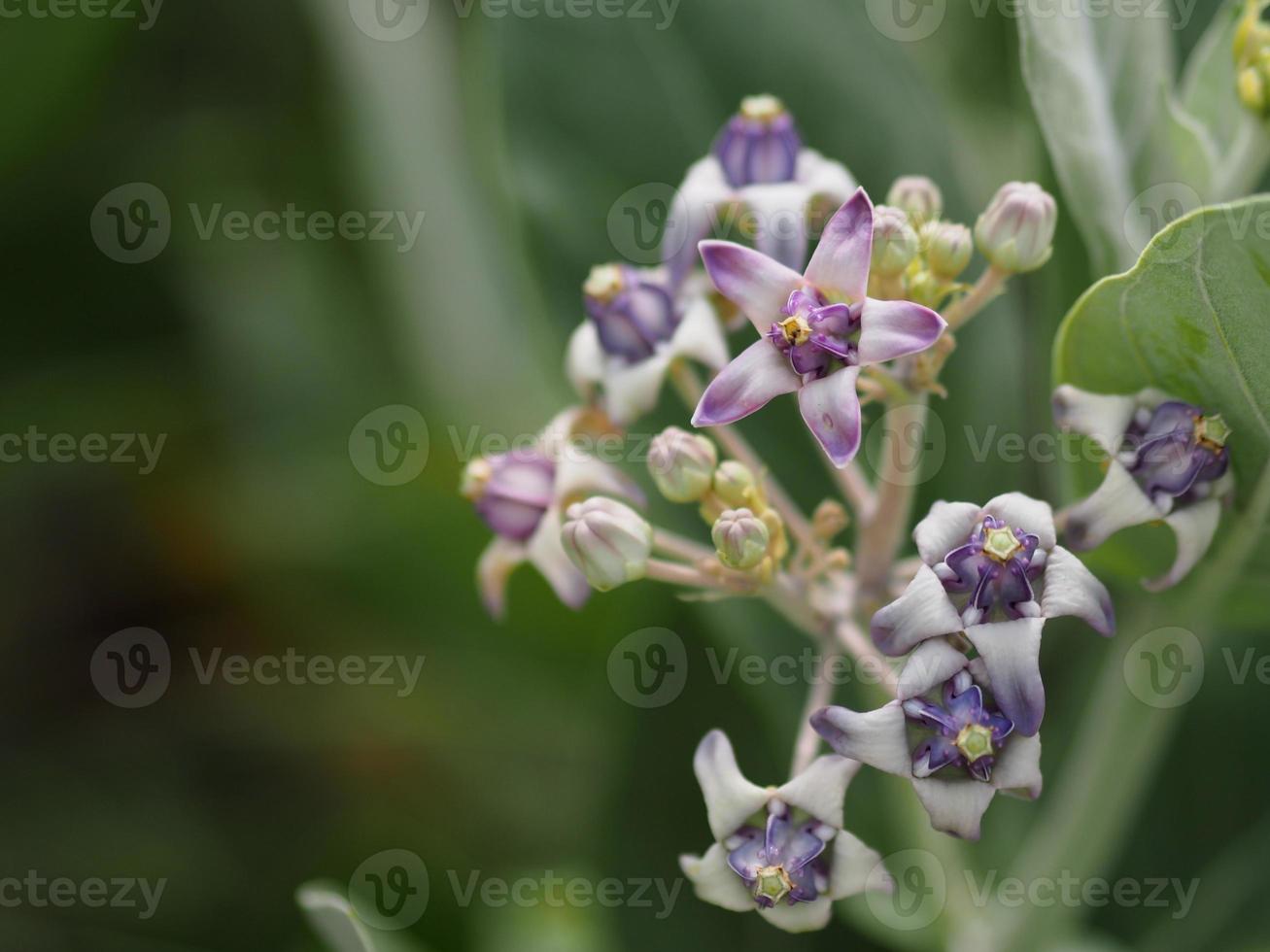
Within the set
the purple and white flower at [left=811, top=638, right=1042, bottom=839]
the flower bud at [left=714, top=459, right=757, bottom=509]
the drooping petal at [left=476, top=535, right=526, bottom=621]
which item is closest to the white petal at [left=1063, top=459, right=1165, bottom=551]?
the purple and white flower at [left=811, top=638, right=1042, bottom=839]

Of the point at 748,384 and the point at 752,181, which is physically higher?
the point at 752,181

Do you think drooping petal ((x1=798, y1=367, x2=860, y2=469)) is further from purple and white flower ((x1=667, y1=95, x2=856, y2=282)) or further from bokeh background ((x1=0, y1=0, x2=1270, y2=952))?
bokeh background ((x1=0, y1=0, x2=1270, y2=952))

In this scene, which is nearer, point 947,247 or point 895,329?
point 895,329

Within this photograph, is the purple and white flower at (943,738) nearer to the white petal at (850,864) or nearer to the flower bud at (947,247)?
the white petal at (850,864)

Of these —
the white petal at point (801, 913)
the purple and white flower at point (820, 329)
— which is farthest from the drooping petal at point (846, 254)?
the white petal at point (801, 913)

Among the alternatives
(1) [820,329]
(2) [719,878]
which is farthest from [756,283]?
(2) [719,878]

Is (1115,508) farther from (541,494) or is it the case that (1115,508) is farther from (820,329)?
(541,494)

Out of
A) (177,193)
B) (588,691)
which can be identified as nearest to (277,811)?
(588,691)
